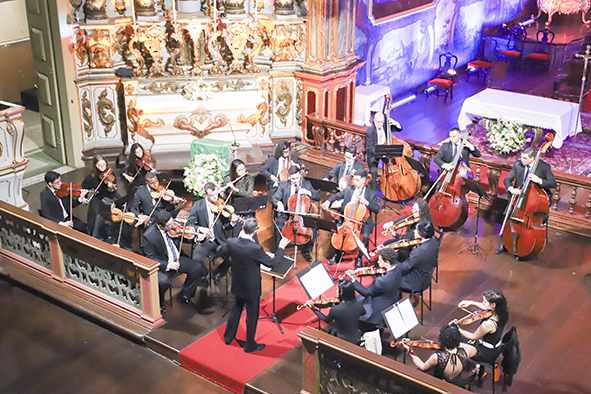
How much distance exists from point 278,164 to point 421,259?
99.9 inches

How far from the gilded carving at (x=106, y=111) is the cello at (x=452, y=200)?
195 inches

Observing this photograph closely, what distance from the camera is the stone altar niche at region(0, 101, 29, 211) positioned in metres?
8.39

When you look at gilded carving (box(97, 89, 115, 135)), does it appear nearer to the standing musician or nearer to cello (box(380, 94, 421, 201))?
the standing musician

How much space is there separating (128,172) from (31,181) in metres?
2.02

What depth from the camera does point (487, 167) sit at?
10062mm

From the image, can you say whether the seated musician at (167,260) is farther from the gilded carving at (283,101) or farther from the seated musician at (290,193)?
the gilded carving at (283,101)

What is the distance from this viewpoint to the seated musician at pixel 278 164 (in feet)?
27.7

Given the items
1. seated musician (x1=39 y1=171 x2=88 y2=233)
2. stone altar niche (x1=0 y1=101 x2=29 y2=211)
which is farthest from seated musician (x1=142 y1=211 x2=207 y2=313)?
stone altar niche (x1=0 y1=101 x2=29 y2=211)

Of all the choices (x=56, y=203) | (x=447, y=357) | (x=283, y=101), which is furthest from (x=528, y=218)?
(x=56, y=203)

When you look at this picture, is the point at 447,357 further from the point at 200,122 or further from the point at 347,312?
the point at 200,122

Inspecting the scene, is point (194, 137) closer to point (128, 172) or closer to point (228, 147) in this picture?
point (228, 147)

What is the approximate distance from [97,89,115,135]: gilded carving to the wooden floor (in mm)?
A: 3428

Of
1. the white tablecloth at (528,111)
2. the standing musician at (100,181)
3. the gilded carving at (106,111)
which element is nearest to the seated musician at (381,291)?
the standing musician at (100,181)

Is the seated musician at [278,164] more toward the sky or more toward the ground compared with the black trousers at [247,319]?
more toward the sky
